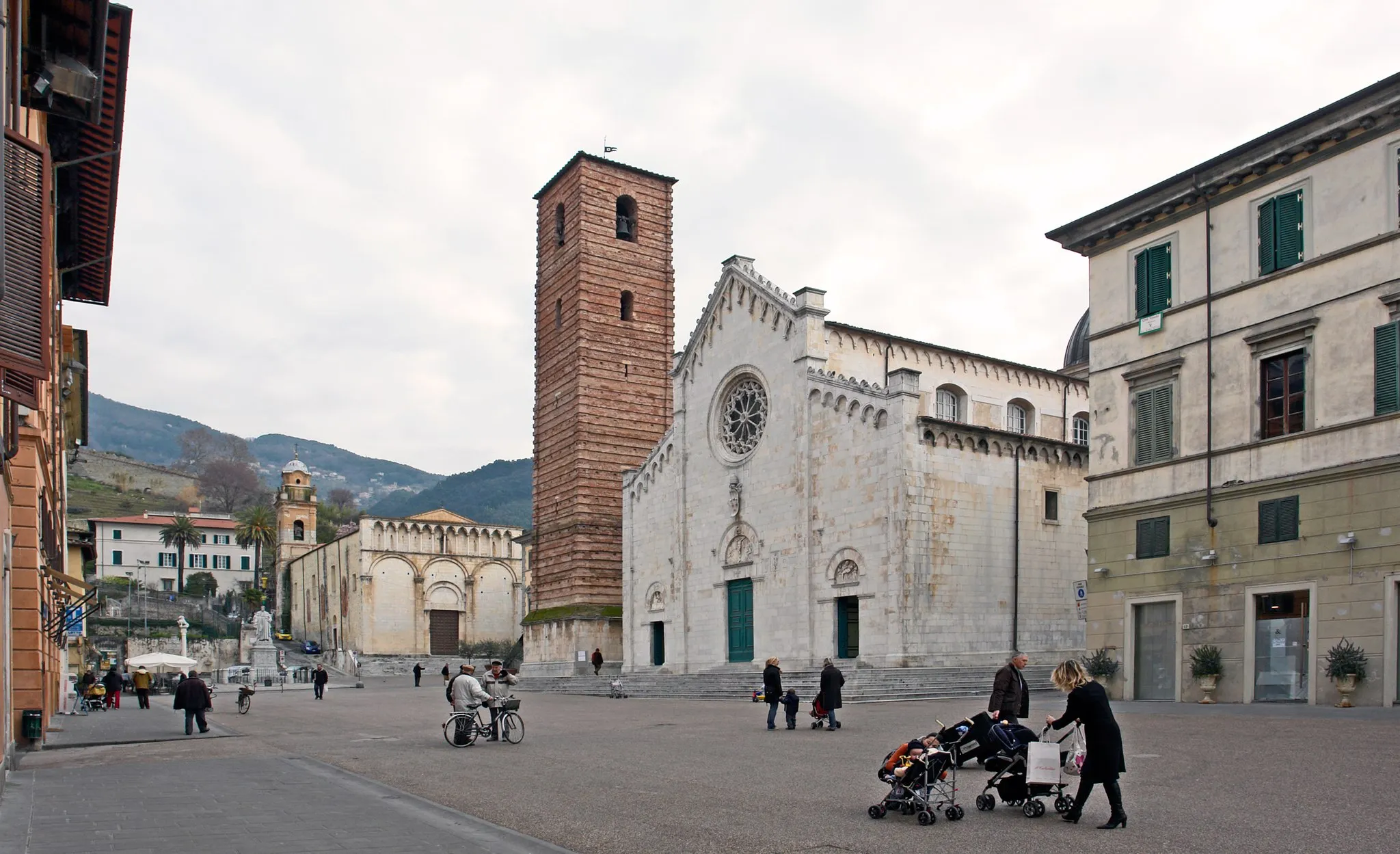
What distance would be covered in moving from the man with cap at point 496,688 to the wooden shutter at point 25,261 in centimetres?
1229

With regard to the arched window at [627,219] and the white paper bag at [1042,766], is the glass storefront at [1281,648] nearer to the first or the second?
the white paper bag at [1042,766]

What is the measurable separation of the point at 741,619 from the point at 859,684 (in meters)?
9.72

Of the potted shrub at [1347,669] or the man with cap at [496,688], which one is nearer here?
the man with cap at [496,688]

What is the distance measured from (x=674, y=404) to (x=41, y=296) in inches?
1516

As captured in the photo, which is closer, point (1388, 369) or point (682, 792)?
point (682, 792)

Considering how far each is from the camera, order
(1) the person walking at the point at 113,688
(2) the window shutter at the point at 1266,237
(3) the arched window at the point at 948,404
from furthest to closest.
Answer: (3) the arched window at the point at 948,404 → (1) the person walking at the point at 113,688 → (2) the window shutter at the point at 1266,237

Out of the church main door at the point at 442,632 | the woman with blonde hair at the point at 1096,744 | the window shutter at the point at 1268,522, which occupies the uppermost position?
the window shutter at the point at 1268,522

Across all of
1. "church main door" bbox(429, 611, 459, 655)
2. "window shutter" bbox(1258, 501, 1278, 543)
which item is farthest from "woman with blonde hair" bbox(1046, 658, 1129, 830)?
"church main door" bbox(429, 611, 459, 655)

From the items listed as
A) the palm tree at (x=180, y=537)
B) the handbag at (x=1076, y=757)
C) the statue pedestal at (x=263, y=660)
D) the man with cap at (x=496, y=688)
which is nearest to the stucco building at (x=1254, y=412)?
the handbag at (x=1076, y=757)

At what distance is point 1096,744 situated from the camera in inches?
409

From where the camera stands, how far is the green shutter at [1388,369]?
Result: 21219 mm

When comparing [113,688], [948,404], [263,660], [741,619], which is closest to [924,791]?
[741,619]

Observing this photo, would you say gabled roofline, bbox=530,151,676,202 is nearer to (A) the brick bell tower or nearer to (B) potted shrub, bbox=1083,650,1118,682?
(A) the brick bell tower

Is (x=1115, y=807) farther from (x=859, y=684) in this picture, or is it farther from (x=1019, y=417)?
(x=1019, y=417)
